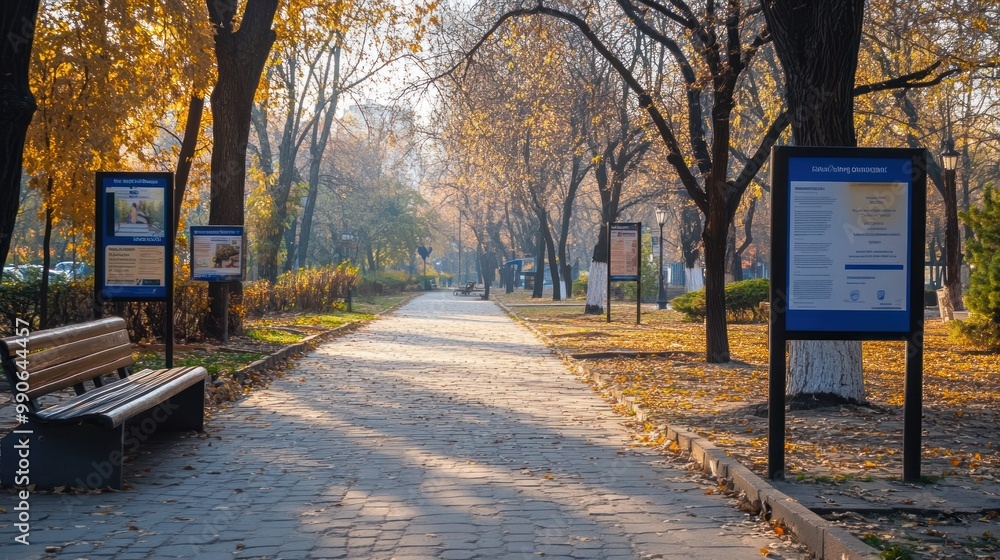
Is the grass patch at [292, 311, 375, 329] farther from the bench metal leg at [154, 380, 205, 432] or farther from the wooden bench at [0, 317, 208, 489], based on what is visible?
the wooden bench at [0, 317, 208, 489]

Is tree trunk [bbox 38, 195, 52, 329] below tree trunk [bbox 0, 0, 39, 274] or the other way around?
below

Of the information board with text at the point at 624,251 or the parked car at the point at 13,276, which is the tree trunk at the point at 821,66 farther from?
the information board with text at the point at 624,251

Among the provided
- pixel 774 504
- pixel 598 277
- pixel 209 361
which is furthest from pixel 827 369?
pixel 598 277

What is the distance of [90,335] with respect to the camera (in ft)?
26.5

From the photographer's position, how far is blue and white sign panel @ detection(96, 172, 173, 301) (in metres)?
11.4

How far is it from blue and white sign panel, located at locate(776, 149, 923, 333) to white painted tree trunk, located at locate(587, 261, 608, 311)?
82.9 feet

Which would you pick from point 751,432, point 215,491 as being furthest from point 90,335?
point 751,432

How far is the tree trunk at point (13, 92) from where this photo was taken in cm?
699

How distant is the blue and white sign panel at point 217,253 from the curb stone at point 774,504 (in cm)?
988

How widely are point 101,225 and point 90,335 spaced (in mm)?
3820

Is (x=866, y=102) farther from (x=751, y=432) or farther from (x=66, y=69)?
(x=66, y=69)
